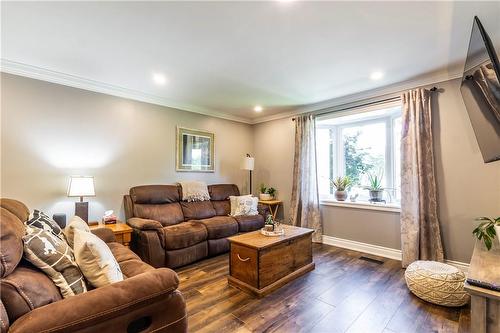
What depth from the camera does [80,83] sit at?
3.08 metres

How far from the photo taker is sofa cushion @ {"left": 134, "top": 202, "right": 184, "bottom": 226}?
3.33 meters

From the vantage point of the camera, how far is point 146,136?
12.3 feet

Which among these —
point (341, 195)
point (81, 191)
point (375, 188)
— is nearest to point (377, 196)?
point (375, 188)

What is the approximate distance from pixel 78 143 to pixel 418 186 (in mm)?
4378

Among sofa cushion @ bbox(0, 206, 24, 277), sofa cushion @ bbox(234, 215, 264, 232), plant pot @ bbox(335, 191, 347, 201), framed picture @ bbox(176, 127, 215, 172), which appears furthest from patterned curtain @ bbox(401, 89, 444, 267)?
sofa cushion @ bbox(0, 206, 24, 277)

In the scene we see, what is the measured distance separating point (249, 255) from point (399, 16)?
8.01 feet

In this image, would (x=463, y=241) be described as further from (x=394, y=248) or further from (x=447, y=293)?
(x=447, y=293)

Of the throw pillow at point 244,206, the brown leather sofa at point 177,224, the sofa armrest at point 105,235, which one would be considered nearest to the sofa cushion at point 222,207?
the brown leather sofa at point 177,224

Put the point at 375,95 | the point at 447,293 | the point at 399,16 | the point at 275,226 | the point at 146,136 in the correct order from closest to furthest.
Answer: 1. the point at 399,16
2. the point at 447,293
3. the point at 275,226
4. the point at 375,95
5. the point at 146,136

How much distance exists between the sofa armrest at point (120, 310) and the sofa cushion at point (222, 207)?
9.10 ft

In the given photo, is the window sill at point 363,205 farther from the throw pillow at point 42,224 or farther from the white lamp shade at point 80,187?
the throw pillow at point 42,224

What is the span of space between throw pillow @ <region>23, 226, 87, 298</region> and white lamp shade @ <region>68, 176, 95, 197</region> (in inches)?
63.9

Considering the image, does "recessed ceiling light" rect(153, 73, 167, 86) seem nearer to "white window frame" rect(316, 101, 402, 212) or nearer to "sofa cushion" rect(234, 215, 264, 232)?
"sofa cushion" rect(234, 215, 264, 232)

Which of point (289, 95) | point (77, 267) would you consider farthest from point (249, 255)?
point (289, 95)
